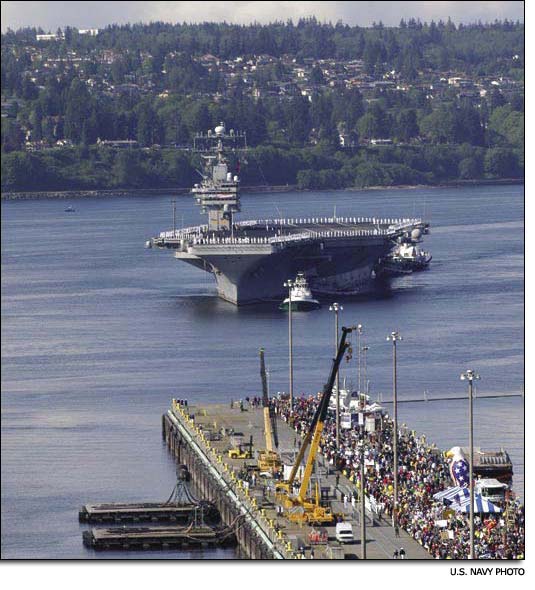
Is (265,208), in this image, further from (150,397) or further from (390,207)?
(150,397)

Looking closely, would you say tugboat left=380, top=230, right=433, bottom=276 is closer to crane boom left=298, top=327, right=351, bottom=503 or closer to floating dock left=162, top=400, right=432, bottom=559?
floating dock left=162, top=400, right=432, bottom=559

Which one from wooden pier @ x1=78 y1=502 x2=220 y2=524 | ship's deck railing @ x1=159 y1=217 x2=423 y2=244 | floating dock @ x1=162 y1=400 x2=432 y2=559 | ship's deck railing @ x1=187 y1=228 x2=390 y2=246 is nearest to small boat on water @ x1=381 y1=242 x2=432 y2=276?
ship's deck railing @ x1=159 y1=217 x2=423 y2=244

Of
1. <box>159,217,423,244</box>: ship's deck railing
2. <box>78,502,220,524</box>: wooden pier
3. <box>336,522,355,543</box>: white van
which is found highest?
<box>159,217,423,244</box>: ship's deck railing

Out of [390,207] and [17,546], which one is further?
[390,207]

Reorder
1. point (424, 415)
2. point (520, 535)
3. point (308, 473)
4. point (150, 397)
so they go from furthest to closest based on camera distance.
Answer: point (150, 397) < point (424, 415) < point (308, 473) < point (520, 535)
